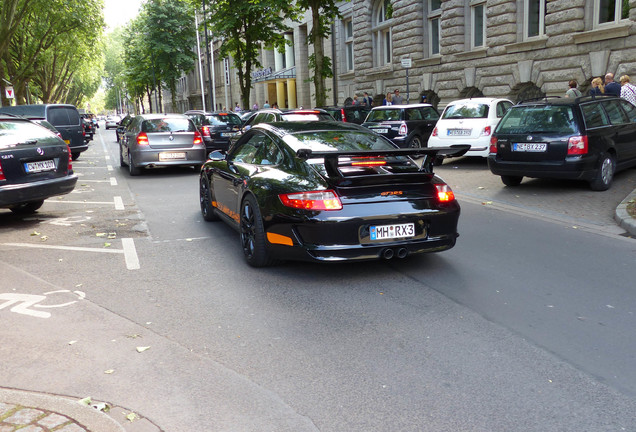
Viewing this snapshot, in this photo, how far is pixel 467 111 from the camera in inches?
613

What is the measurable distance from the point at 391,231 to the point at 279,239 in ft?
3.48

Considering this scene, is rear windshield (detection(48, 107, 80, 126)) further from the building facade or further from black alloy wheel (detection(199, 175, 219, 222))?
black alloy wheel (detection(199, 175, 219, 222))

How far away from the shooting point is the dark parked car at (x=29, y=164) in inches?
334

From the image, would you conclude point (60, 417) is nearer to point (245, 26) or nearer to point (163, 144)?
point (163, 144)

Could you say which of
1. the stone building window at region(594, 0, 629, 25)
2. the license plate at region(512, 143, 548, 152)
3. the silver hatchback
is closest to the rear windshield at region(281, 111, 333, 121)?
the silver hatchback

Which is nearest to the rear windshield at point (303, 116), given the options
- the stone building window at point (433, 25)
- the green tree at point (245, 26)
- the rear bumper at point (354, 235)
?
the rear bumper at point (354, 235)

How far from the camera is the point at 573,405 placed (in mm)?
3379

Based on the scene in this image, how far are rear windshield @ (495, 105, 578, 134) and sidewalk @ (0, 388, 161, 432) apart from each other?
910 centimetres

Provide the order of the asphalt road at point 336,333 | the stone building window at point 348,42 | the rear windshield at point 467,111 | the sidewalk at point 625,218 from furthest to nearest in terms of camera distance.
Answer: the stone building window at point 348,42, the rear windshield at point 467,111, the sidewalk at point 625,218, the asphalt road at point 336,333

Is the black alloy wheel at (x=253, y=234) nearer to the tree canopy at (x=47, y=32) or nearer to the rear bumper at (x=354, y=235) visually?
the rear bumper at (x=354, y=235)

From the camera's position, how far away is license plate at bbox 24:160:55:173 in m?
8.77

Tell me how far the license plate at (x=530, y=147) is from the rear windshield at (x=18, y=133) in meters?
Result: 7.67

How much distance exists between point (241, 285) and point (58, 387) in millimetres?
2287

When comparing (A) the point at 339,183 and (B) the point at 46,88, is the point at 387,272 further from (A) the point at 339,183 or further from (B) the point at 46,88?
(B) the point at 46,88
